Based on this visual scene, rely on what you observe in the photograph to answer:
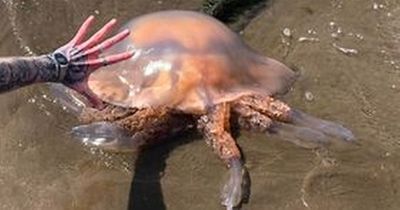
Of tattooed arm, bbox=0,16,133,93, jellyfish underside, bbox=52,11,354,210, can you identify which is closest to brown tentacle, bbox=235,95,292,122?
jellyfish underside, bbox=52,11,354,210

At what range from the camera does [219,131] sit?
369 centimetres

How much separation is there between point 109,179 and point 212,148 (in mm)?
478

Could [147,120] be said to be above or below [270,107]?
above

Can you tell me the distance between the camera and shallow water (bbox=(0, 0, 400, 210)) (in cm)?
359

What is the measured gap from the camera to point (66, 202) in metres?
3.62

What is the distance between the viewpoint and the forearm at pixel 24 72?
284 centimetres

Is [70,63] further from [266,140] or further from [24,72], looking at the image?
[266,140]

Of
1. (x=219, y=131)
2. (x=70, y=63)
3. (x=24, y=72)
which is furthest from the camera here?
(x=219, y=131)

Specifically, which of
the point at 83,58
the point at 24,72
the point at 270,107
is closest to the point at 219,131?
the point at 270,107

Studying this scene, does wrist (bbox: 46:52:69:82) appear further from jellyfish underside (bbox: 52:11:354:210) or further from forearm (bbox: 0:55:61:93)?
jellyfish underside (bbox: 52:11:354:210)

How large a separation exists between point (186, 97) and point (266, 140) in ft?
1.35

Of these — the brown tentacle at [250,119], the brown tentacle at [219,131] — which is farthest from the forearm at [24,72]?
the brown tentacle at [250,119]

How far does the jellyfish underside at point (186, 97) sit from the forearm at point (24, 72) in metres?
0.72

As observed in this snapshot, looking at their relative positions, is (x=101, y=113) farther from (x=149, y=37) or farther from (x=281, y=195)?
(x=281, y=195)
